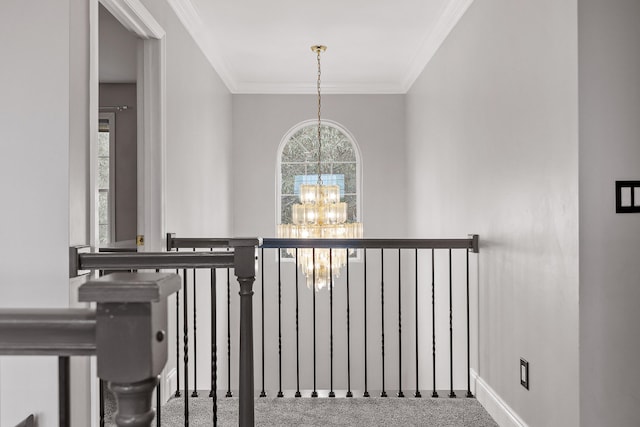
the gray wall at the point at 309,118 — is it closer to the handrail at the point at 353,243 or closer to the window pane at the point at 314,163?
the window pane at the point at 314,163

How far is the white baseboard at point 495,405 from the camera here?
2639 mm

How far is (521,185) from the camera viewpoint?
8.40 ft

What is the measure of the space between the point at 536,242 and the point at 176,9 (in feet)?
9.15

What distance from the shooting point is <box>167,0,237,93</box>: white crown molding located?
145 inches

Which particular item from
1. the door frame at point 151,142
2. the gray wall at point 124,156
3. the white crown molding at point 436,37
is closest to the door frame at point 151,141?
the door frame at point 151,142

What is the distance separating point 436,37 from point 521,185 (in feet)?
7.18

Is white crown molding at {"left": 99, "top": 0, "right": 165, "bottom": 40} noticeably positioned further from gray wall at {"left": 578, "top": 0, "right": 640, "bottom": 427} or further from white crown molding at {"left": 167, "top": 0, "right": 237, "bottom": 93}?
gray wall at {"left": 578, "top": 0, "right": 640, "bottom": 427}

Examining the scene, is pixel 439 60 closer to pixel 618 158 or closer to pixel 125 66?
pixel 618 158

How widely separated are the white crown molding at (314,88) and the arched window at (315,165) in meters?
0.41

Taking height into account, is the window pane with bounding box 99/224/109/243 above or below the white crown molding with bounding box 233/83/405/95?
below

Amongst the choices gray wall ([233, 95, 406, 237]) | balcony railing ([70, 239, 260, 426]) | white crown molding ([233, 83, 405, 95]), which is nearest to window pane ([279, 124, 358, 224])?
gray wall ([233, 95, 406, 237])

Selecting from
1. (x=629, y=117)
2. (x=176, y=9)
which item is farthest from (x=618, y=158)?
(x=176, y=9)

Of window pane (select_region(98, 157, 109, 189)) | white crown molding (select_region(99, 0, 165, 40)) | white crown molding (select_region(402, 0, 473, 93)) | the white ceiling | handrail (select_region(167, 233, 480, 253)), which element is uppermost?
the white ceiling

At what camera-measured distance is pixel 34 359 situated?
2.05m
